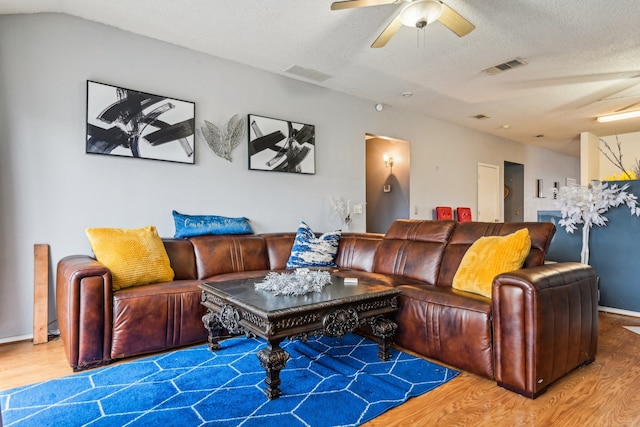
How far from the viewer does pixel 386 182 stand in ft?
20.5

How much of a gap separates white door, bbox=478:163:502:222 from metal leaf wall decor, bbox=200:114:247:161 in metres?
4.97

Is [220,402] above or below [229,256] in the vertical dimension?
below

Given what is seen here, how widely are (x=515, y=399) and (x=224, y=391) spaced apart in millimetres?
1563

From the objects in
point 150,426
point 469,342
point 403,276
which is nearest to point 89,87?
point 150,426

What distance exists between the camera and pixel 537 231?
8.34 ft

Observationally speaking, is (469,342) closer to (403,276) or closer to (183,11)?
(403,276)

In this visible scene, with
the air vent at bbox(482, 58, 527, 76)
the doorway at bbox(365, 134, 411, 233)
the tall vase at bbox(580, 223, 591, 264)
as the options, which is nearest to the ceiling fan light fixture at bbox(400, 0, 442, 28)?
the air vent at bbox(482, 58, 527, 76)

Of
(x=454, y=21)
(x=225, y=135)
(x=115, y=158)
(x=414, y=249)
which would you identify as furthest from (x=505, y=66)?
(x=115, y=158)

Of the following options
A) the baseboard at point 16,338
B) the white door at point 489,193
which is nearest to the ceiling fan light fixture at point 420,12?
the baseboard at point 16,338

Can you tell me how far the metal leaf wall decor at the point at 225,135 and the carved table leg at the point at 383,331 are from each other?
7.89 feet

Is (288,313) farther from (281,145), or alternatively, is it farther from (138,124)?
(281,145)

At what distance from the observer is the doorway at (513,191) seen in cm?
814

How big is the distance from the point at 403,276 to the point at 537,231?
110 cm

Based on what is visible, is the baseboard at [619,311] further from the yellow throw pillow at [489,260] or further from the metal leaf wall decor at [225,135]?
the metal leaf wall decor at [225,135]
